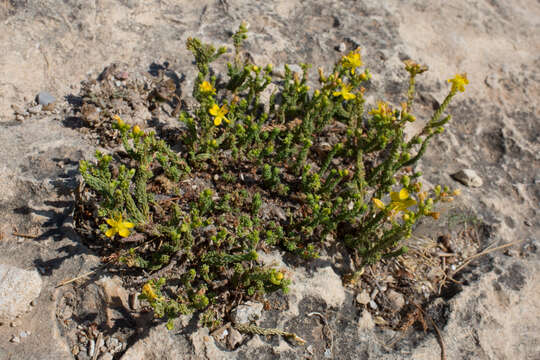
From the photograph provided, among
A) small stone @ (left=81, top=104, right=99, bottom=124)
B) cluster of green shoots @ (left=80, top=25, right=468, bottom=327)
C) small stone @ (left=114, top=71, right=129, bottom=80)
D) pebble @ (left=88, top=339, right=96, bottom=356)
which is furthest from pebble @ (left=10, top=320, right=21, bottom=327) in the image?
small stone @ (left=114, top=71, right=129, bottom=80)

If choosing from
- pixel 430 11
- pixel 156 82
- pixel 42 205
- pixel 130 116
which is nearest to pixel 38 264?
pixel 42 205

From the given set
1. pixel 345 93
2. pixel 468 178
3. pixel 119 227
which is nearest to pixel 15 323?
pixel 119 227

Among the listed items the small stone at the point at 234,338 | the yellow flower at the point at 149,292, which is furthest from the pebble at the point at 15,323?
the small stone at the point at 234,338

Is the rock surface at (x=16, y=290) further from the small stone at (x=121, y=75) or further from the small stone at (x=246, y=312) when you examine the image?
the small stone at (x=121, y=75)

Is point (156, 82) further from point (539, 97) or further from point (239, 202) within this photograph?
point (539, 97)

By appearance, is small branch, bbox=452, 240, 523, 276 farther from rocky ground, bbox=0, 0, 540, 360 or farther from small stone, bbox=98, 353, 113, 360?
small stone, bbox=98, 353, 113, 360

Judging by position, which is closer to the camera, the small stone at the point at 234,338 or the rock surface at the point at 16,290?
the rock surface at the point at 16,290
